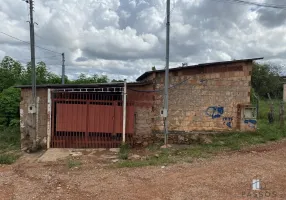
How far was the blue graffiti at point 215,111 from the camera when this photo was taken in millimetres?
9305

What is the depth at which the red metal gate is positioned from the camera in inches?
334

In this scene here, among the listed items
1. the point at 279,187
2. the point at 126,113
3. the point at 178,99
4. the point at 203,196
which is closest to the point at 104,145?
the point at 126,113

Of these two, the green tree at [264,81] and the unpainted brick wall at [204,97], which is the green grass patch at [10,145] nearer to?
the unpainted brick wall at [204,97]

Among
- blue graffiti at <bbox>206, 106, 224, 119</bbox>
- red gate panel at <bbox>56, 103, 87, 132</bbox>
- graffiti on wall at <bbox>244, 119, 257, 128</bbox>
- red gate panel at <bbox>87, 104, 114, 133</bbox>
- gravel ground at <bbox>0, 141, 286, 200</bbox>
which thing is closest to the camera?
gravel ground at <bbox>0, 141, 286, 200</bbox>

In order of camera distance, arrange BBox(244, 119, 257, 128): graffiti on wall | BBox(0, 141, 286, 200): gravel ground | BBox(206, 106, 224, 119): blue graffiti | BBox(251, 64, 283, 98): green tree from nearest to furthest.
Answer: BBox(0, 141, 286, 200): gravel ground < BBox(206, 106, 224, 119): blue graffiti < BBox(244, 119, 257, 128): graffiti on wall < BBox(251, 64, 283, 98): green tree

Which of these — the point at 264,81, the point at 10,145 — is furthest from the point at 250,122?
the point at 264,81

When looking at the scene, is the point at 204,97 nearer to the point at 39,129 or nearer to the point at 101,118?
the point at 101,118

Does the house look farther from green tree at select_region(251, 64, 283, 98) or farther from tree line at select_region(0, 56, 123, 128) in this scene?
green tree at select_region(251, 64, 283, 98)

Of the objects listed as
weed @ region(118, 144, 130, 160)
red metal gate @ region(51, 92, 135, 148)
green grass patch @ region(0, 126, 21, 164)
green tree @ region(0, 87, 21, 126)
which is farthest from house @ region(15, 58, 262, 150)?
green tree @ region(0, 87, 21, 126)

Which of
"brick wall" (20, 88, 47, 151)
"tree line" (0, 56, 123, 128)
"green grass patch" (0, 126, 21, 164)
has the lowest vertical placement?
"green grass patch" (0, 126, 21, 164)

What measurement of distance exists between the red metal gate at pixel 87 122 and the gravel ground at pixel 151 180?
5.44 feet

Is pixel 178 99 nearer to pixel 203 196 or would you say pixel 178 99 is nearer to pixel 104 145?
pixel 104 145

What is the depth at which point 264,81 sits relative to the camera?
34281 millimetres

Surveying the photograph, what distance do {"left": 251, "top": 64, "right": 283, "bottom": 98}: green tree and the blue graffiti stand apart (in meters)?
28.2
